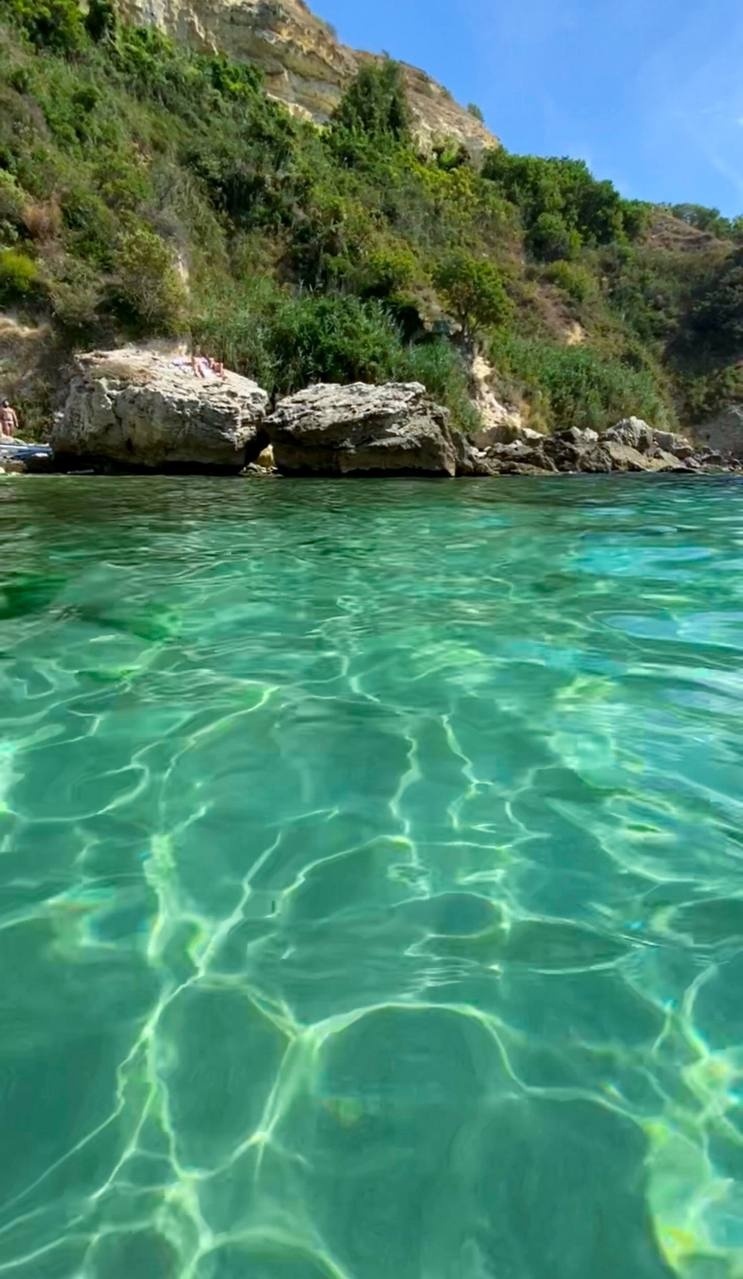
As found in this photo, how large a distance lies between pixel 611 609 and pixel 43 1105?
14.2ft

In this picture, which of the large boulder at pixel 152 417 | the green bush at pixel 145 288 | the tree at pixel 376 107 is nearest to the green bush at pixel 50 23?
the green bush at pixel 145 288

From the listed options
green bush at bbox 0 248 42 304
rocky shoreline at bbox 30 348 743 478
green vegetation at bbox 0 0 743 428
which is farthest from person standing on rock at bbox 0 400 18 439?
rocky shoreline at bbox 30 348 743 478

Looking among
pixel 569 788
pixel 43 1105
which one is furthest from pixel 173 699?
pixel 43 1105

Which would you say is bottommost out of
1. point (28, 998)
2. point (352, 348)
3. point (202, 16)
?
point (28, 998)

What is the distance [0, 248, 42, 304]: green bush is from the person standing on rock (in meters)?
2.78

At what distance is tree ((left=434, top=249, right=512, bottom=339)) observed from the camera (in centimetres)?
2248

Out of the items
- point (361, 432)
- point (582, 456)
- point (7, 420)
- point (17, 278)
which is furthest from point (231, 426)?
point (582, 456)

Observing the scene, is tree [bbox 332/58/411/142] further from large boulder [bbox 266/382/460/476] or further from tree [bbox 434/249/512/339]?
large boulder [bbox 266/382/460/476]

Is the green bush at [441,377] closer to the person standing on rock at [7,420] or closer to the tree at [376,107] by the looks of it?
the person standing on rock at [7,420]

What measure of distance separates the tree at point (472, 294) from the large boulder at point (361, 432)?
887 centimetres

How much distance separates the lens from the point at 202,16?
36219 millimetres

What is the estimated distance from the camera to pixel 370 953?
6.34 ft

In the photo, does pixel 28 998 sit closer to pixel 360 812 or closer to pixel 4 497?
pixel 360 812

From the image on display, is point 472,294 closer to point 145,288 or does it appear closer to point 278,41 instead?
point 145,288
